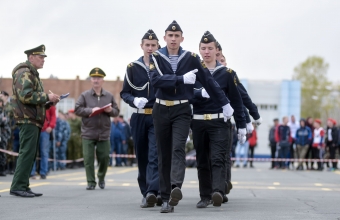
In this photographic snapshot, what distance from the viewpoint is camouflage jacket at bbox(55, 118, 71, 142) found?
2544cm

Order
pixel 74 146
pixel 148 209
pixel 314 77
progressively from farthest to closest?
pixel 314 77, pixel 74 146, pixel 148 209

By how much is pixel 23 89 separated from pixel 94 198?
1.98m

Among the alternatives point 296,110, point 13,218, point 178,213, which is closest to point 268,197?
point 178,213

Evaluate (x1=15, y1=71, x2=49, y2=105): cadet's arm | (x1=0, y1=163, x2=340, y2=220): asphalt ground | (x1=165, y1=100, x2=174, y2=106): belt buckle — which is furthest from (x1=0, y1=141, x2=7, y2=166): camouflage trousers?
(x1=165, y1=100, x2=174, y2=106): belt buckle

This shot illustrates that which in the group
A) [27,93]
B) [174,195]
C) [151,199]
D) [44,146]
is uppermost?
[27,93]

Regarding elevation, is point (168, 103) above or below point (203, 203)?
above

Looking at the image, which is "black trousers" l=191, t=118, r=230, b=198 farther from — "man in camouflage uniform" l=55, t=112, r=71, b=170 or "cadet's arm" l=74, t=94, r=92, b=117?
"man in camouflage uniform" l=55, t=112, r=71, b=170

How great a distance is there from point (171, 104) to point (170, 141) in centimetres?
51

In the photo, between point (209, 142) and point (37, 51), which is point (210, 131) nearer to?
point (209, 142)

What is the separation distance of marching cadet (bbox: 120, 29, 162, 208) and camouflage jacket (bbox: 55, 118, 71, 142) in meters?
14.4

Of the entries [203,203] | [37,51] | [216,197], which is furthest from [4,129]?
[216,197]

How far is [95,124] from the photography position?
582 inches

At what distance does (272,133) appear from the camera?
108 ft

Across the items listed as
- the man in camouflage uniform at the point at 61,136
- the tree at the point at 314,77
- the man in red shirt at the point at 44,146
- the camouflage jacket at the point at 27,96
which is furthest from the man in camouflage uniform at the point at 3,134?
the tree at the point at 314,77
